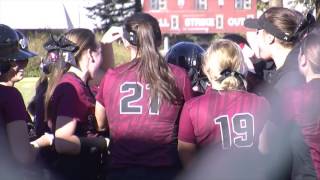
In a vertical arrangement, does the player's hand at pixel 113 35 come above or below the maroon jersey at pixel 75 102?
above

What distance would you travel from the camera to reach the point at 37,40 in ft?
91.0

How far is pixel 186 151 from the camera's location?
373cm

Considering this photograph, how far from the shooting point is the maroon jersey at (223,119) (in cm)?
365

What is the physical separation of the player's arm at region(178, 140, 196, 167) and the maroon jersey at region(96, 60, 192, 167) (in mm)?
61

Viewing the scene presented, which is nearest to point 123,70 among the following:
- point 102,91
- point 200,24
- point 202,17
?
point 102,91

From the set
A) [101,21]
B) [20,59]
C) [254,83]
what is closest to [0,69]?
[20,59]

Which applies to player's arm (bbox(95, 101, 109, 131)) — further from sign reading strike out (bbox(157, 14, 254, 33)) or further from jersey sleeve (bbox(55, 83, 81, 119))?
sign reading strike out (bbox(157, 14, 254, 33))

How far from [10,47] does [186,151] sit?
3.86ft

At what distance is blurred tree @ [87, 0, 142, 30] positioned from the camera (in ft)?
177

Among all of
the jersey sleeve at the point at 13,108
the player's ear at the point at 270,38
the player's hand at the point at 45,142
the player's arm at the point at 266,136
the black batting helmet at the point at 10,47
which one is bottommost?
the player's hand at the point at 45,142

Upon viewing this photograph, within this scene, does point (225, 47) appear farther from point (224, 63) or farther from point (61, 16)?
point (61, 16)

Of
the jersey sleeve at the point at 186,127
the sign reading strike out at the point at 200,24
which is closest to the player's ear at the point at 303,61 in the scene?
the jersey sleeve at the point at 186,127

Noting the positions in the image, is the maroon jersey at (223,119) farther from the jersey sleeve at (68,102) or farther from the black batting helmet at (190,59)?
the black batting helmet at (190,59)

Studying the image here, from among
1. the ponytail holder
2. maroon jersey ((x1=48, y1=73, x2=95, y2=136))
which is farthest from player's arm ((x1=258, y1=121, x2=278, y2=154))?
maroon jersey ((x1=48, y1=73, x2=95, y2=136))
